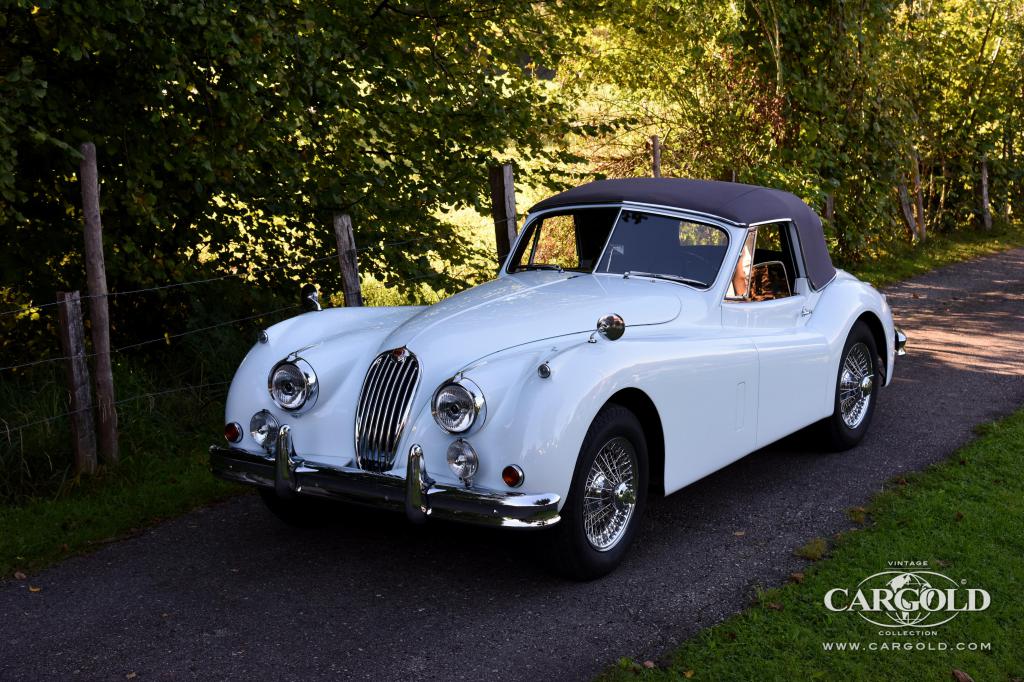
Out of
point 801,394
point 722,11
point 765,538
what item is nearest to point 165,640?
point 765,538

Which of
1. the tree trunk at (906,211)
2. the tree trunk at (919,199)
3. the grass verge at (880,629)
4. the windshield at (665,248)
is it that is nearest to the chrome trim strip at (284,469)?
the grass verge at (880,629)

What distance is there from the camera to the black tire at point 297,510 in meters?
5.62

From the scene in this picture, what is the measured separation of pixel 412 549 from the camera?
5371mm

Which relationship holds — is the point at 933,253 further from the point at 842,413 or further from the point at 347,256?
the point at 347,256

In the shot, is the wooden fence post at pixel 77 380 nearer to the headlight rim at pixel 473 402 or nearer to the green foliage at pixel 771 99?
the headlight rim at pixel 473 402

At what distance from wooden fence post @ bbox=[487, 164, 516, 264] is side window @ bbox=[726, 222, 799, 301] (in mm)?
2375

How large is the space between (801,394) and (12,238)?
218 inches

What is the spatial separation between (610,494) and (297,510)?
5.79 ft

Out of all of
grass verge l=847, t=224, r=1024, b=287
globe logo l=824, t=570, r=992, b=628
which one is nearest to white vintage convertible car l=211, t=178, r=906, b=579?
globe logo l=824, t=570, r=992, b=628

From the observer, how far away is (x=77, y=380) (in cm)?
611

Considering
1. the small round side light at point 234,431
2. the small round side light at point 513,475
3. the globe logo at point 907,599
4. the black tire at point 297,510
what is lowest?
the globe logo at point 907,599

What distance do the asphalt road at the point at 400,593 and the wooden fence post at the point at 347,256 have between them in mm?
1955

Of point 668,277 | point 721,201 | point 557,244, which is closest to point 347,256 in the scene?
point 557,244

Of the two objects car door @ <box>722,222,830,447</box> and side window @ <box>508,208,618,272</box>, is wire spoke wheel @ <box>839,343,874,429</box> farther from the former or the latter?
side window @ <box>508,208,618,272</box>
